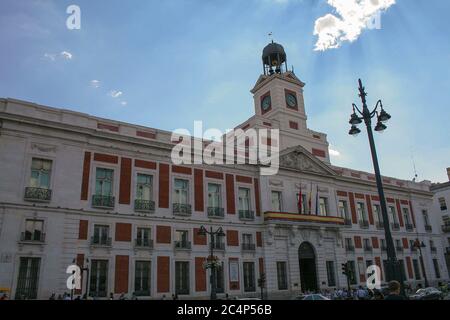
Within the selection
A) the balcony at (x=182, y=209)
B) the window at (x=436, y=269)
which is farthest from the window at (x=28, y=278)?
the window at (x=436, y=269)

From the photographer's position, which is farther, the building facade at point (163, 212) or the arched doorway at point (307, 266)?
the arched doorway at point (307, 266)

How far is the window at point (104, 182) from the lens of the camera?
26.4 metres

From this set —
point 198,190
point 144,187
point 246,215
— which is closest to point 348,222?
point 246,215

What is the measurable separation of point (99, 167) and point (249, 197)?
43.2 ft

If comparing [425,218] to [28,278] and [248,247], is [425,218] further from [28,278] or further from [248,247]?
[28,278]

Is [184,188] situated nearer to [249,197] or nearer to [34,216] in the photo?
[249,197]

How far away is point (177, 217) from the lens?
28.7 meters

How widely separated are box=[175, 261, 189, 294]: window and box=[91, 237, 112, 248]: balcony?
5.21 metres

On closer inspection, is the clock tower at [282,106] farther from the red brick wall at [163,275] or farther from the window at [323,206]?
the red brick wall at [163,275]

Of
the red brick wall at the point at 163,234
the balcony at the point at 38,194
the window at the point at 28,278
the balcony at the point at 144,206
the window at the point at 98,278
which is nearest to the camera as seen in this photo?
the window at the point at 28,278

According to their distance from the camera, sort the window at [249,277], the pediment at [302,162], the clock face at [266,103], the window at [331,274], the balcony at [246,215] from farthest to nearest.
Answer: the clock face at [266,103], the pediment at [302,162], the window at [331,274], the balcony at [246,215], the window at [249,277]

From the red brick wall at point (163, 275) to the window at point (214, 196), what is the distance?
20.1 feet

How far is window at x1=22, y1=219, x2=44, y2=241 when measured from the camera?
898 inches
